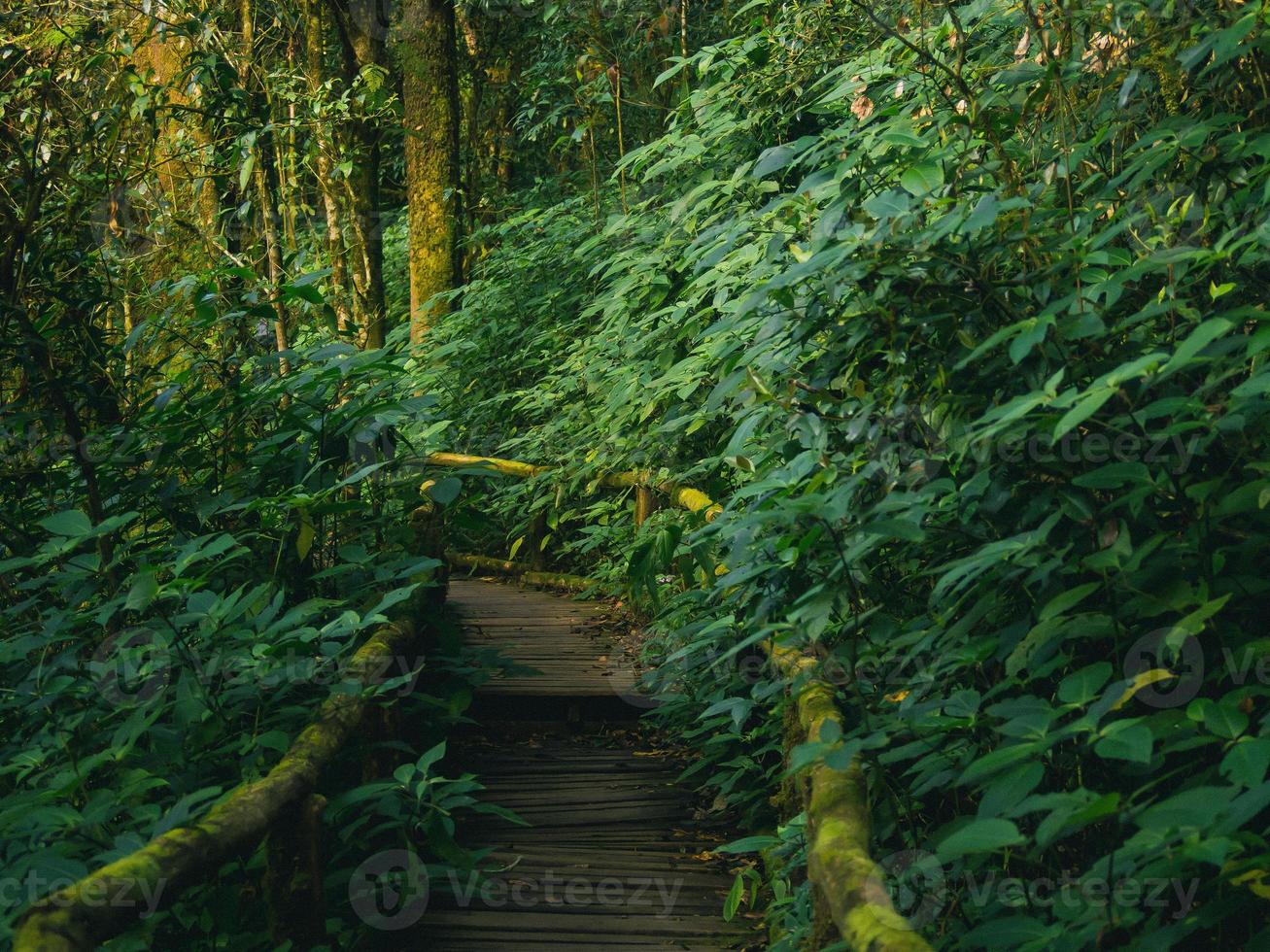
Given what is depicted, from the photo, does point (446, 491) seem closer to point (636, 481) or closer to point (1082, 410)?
point (1082, 410)

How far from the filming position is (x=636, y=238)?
8.35 m

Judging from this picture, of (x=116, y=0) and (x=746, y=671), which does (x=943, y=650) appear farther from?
(x=116, y=0)

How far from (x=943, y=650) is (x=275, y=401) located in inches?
121

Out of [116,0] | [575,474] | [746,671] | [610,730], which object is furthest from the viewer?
[575,474]

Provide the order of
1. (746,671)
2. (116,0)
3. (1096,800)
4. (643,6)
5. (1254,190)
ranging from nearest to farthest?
(1096,800) → (1254,190) → (746,671) → (116,0) → (643,6)

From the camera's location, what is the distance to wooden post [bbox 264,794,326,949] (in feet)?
9.69

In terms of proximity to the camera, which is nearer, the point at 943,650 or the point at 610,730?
the point at 943,650

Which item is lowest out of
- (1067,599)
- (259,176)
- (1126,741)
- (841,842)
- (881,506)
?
(841,842)

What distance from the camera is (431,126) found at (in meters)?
11.4

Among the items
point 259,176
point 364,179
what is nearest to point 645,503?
point 259,176

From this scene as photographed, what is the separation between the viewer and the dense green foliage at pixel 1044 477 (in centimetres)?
208

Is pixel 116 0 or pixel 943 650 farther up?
pixel 116 0

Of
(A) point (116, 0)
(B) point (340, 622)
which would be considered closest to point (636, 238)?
(A) point (116, 0)

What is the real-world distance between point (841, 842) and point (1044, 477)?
969 millimetres
